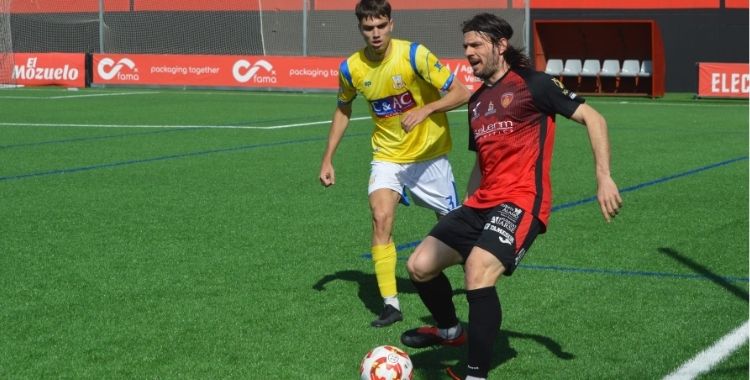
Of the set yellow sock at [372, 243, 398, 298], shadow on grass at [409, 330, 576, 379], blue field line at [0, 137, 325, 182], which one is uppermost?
yellow sock at [372, 243, 398, 298]

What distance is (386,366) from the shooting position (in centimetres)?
562

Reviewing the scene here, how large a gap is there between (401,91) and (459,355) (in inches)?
76.5

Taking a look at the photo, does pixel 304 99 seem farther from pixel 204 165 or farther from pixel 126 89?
pixel 204 165

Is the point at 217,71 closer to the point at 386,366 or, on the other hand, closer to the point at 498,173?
the point at 498,173

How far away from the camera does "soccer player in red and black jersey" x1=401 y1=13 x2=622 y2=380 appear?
554 cm

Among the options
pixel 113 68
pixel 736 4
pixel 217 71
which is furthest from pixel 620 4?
pixel 113 68

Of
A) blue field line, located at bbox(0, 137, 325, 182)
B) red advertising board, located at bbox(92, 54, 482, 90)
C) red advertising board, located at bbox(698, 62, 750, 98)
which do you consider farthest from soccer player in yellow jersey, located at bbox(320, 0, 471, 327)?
red advertising board, located at bbox(92, 54, 482, 90)

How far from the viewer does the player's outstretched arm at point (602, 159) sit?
5.34 m

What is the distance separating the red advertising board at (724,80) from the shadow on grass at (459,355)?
2711cm

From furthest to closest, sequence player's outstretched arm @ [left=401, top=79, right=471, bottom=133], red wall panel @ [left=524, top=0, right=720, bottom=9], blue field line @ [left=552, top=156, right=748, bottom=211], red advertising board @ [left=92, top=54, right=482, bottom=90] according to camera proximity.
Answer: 1. red wall panel @ [left=524, top=0, right=720, bottom=9]
2. red advertising board @ [left=92, top=54, right=482, bottom=90]
3. blue field line @ [left=552, top=156, right=748, bottom=211]
4. player's outstretched arm @ [left=401, top=79, right=471, bottom=133]

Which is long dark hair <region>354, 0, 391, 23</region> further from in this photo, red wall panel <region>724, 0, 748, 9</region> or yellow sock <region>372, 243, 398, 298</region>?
red wall panel <region>724, 0, 748, 9</region>

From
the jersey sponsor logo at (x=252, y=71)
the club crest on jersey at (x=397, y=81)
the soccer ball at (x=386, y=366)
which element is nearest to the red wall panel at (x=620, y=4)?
the jersey sponsor logo at (x=252, y=71)

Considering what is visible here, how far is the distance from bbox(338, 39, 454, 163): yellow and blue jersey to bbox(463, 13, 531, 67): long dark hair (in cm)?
157

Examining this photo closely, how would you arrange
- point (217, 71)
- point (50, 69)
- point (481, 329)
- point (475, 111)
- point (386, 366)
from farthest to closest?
point (50, 69), point (217, 71), point (475, 111), point (386, 366), point (481, 329)
